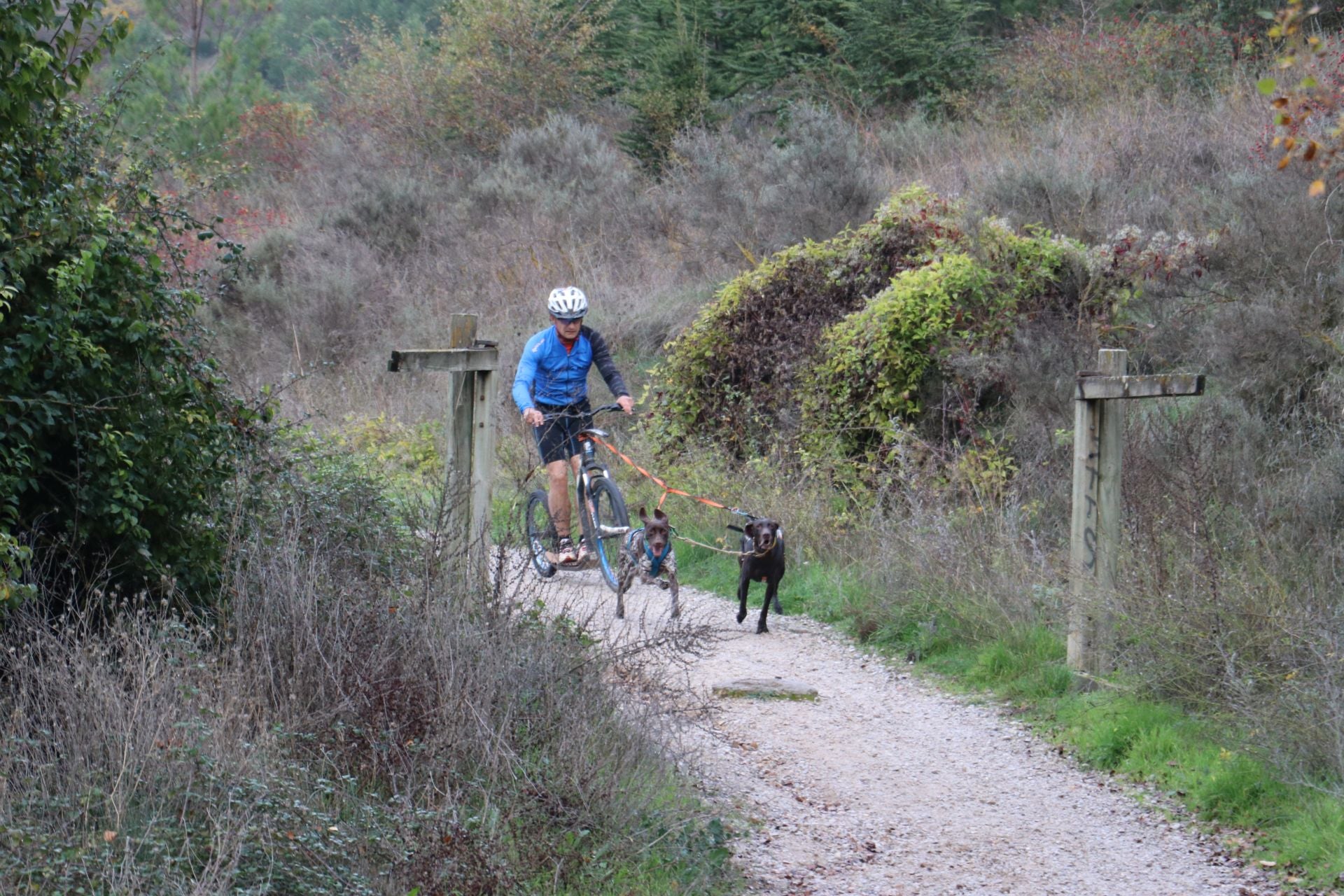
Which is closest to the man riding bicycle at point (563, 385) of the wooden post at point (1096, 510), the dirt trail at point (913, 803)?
the dirt trail at point (913, 803)

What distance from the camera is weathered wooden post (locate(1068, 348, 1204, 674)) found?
6.97 m

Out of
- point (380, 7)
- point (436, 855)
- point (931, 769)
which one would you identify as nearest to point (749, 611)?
point (931, 769)

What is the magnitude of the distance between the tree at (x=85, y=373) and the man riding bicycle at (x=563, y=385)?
3894mm

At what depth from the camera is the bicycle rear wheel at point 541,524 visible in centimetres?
1031

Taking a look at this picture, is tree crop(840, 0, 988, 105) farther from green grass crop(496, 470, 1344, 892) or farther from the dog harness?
the dog harness

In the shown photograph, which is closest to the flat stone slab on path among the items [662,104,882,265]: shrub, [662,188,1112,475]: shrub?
[662,188,1112,475]: shrub

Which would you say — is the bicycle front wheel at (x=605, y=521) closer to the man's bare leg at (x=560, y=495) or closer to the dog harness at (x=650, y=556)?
the man's bare leg at (x=560, y=495)

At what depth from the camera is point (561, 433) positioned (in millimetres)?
10367

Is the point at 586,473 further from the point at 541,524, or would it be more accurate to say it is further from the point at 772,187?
the point at 772,187

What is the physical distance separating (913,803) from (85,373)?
13.5ft

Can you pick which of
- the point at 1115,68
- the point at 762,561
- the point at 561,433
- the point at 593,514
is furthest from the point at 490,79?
the point at 762,561

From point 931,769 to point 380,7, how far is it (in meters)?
49.9

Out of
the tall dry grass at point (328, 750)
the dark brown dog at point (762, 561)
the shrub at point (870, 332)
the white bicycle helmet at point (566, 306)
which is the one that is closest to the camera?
the tall dry grass at point (328, 750)

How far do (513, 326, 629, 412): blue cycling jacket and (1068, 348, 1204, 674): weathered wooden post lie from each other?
391cm
